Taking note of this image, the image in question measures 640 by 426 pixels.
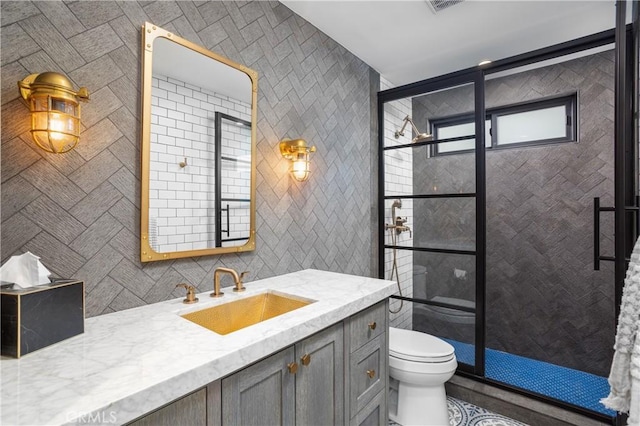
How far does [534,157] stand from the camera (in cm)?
287

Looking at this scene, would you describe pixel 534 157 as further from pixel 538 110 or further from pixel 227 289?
pixel 227 289

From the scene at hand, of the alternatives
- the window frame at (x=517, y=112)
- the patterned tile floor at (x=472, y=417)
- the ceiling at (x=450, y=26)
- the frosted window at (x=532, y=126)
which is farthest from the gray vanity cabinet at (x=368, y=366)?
the frosted window at (x=532, y=126)

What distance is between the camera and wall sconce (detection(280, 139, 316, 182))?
6.35 feet

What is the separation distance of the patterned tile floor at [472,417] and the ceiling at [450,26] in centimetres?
276

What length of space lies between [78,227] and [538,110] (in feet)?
11.7

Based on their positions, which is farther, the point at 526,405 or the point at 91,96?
the point at 526,405

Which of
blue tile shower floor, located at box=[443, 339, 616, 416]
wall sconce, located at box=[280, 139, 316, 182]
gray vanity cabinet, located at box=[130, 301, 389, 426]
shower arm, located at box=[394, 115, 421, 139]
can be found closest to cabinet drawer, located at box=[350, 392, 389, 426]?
gray vanity cabinet, located at box=[130, 301, 389, 426]

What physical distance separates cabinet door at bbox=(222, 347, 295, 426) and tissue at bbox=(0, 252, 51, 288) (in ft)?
2.09

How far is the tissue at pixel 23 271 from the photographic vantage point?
892mm

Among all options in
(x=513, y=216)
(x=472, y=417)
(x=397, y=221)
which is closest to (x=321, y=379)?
(x=472, y=417)

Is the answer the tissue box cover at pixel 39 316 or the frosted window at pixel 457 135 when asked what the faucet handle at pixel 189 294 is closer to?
the tissue box cover at pixel 39 316

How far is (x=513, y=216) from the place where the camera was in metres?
2.97

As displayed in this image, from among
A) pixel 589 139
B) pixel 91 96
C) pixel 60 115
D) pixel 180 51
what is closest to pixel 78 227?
pixel 60 115

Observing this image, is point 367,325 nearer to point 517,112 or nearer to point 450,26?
point 450,26
